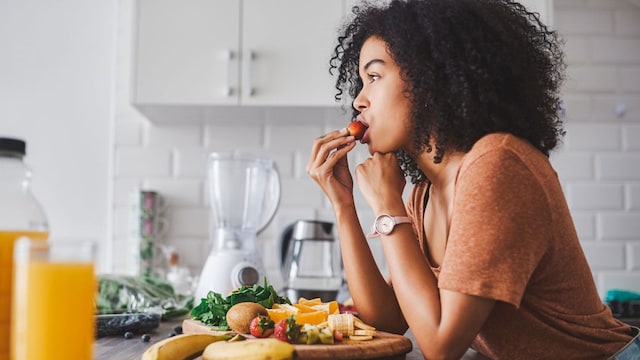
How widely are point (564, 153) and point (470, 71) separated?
1.73m

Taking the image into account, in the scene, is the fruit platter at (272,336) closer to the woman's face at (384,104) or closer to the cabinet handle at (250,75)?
the woman's face at (384,104)

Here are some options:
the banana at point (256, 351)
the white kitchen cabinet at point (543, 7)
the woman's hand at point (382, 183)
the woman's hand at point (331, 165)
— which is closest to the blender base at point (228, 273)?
the woman's hand at point (331, 165)

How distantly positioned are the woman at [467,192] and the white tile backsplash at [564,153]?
129cm

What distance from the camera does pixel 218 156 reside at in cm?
218

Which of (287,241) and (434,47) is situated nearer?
(434,47)

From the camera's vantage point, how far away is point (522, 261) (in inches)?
38.5

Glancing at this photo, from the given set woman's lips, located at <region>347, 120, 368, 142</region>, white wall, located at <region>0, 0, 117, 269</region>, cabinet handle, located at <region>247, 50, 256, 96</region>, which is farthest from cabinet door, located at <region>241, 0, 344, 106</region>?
woman's lips, located at <region>347, 120, 368, 142</region>

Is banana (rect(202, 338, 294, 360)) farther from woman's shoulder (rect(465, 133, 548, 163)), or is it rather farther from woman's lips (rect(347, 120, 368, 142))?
woman's lips (rect(347, 120, 368, 142))

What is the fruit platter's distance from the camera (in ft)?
3.02

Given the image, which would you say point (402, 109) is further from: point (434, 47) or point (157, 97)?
point (157, 97)

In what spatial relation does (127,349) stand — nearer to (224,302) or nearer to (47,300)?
(224,302)

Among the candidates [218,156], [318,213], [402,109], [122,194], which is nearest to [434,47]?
[402,109]

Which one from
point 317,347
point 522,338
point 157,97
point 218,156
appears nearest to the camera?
point 317,347

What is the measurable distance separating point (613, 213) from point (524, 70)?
1.78 meters
